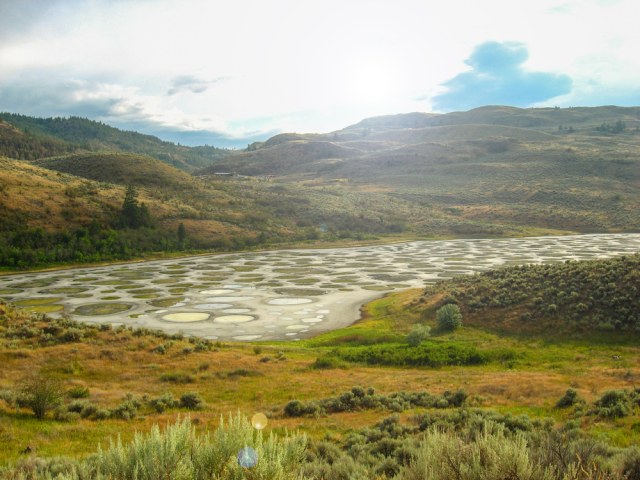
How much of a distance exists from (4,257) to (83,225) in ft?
58.1

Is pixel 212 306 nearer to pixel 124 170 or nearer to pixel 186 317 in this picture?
pixel 186 317

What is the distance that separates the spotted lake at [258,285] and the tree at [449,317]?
8.04m

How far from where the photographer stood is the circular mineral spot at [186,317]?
38312 millimetres

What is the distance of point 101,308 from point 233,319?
12571mm

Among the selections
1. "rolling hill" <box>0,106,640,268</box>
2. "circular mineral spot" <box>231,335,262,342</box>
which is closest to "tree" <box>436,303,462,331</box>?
"circular mineral spot" <box>231,335,262,342</box>

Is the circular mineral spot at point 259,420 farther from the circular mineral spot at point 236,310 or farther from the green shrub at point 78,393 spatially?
the circular mineral spot at point 236,310

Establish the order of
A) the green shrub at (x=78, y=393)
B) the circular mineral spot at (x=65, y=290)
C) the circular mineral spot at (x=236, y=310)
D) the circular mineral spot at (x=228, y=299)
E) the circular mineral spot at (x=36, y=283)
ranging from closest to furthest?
the green shrub at (x=78, y=393), the circular mineral spot at (x=236, y=310), the circular mineral spot at (x=228, y=299), the circular mineral spot at (x=65, y=290), the circular mineral spot at (x=36, y=283)

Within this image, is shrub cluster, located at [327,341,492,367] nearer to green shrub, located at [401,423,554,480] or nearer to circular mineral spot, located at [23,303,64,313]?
green shrub, located at [401,423,554,480]

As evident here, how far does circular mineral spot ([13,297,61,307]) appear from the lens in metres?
42.9

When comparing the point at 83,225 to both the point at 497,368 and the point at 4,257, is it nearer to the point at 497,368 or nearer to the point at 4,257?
the point at 4,257

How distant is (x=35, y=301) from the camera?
44438 millimetres

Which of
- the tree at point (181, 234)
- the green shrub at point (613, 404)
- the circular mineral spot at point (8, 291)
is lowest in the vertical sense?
the green shrub at point (613, 404)

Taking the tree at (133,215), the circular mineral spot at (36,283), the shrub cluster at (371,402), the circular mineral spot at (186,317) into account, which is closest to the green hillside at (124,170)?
the tree at (133,215)

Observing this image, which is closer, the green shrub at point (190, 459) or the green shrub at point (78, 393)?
the green shrub at point (190, 459)
